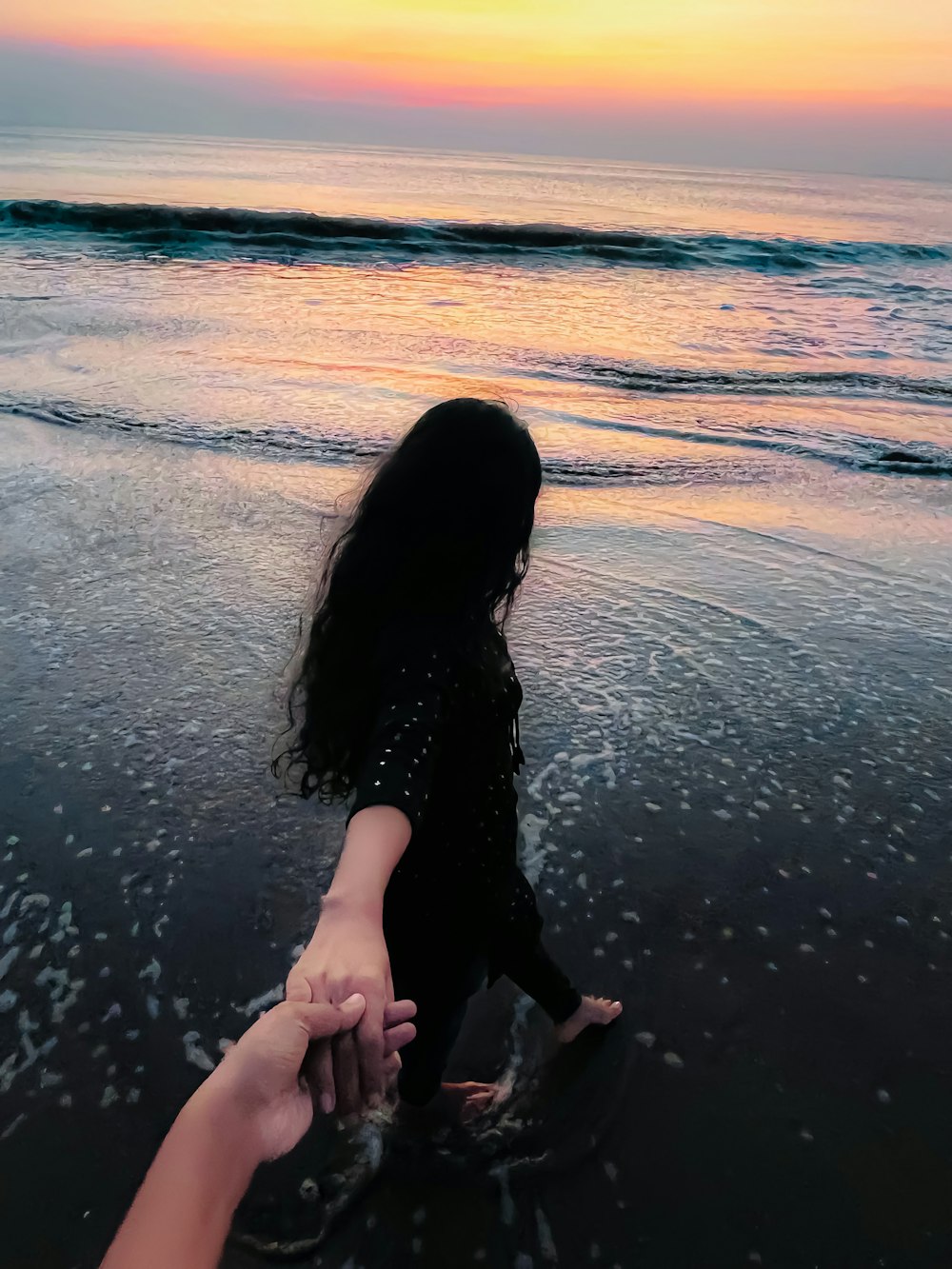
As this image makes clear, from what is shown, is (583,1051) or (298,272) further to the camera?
(298,272)

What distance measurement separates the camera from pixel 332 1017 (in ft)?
3.45

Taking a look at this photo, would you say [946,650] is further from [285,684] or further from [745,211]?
[745,211]

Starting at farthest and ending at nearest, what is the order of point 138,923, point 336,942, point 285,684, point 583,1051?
1. point 285,684
2. point 138,923
3. point 583,1051
4. point 336,942

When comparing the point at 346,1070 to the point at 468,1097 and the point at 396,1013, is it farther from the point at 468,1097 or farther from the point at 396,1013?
the point at 468,1097

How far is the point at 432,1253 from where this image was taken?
2113 mm

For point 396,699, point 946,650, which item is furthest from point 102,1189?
point 946,650

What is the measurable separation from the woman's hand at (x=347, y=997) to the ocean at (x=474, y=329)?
6952 millimetres

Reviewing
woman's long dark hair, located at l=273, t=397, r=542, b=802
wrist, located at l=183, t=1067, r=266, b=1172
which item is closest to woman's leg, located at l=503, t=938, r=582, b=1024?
woman's long dark hair, located at l=273, t=397, r=542, b=802

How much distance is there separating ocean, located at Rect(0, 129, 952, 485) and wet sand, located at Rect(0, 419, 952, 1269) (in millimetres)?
3316

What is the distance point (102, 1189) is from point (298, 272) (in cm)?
2130

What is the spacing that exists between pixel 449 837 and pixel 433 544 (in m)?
0.66

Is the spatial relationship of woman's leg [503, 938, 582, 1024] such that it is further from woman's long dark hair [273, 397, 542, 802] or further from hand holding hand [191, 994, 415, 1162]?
hand holding hand [191, 994, 415, 1162]

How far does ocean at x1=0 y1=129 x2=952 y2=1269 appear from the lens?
224cm

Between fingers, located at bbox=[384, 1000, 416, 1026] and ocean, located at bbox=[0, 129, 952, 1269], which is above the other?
fingers, located at bbox=[384, 1000, 416, 1026]
